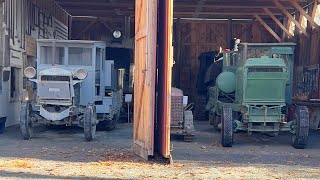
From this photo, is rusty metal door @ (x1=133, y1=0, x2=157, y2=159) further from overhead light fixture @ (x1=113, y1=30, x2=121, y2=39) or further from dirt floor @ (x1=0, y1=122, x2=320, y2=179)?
overhead light fixture @ (x1=113, y1=30, x2=121, y2=39)

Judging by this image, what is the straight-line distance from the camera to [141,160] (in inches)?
349

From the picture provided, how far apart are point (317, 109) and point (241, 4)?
7.04 m

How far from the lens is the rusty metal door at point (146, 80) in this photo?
880 cm

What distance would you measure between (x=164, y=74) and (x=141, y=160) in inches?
65.6

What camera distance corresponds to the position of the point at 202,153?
396 inches

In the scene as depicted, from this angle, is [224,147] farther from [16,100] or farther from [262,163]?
[16,100]

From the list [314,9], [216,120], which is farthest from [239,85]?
[314,9]

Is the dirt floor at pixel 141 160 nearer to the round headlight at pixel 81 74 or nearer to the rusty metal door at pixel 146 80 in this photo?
the rusty metal door at pixel 146 80

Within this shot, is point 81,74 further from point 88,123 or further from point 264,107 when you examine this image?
point 264,107

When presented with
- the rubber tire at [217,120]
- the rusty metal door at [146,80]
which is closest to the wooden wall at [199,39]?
the rubber tire at [217,120]

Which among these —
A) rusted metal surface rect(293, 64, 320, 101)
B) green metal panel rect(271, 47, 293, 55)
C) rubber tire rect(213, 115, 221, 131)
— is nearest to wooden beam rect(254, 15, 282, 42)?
rusted metal surface rect(293, 64, 320, 101)

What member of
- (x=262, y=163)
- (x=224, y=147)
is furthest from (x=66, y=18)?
(x=262, y=163)

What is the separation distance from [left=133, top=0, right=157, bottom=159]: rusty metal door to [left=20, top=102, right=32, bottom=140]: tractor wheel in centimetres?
321

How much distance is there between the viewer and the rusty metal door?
8797 mm
